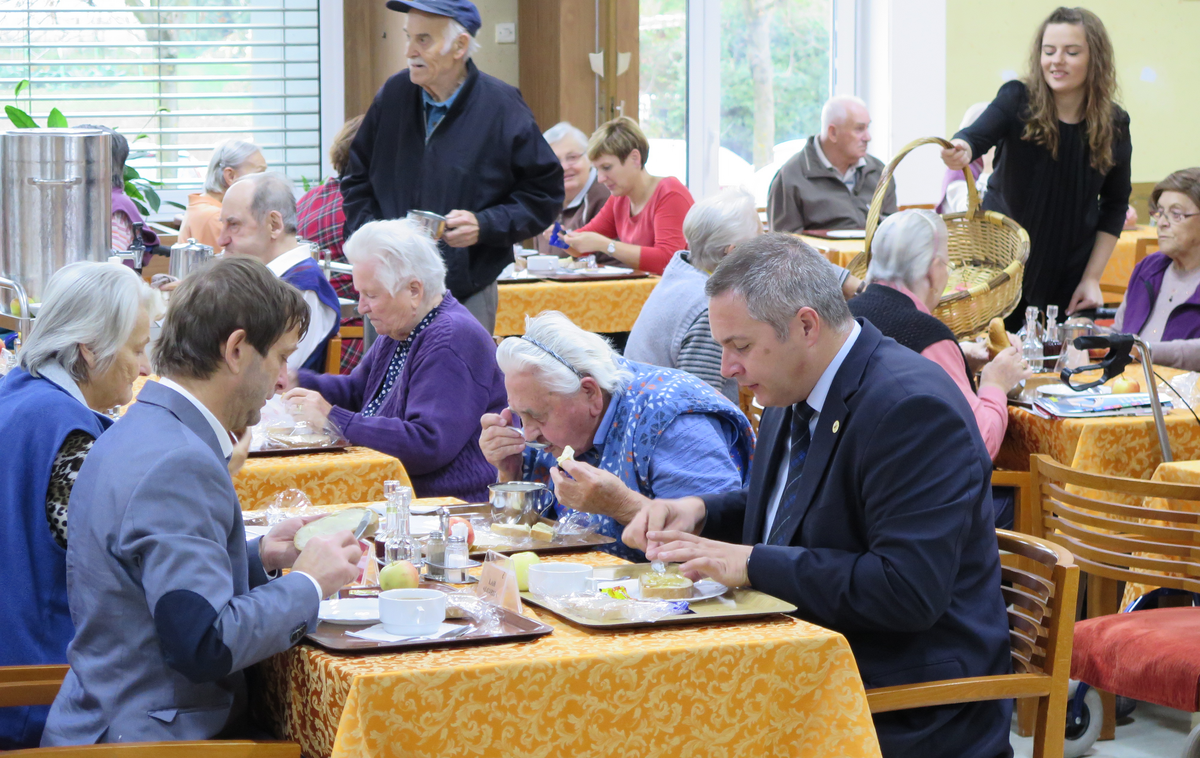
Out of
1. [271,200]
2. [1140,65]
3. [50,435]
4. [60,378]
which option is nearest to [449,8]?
[271,200]

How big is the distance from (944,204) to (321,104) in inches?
139

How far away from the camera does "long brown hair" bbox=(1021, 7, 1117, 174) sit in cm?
491

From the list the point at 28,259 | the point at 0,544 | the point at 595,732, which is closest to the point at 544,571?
the point at 595,732

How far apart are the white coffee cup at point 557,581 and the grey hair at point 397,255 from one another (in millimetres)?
1457

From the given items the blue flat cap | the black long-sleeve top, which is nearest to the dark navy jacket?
the blue flat cap

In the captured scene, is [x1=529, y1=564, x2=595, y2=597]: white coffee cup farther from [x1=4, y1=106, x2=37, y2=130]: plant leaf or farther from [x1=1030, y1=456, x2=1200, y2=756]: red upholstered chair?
[x1=4, y1=106, x2=37, y2=130]: plant leaf

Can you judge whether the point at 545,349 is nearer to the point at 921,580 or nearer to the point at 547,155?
the point at 921,580

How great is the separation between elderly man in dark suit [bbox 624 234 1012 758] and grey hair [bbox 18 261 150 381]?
0.99 metres

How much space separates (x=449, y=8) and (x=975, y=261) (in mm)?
2042

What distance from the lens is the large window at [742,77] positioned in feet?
29.4

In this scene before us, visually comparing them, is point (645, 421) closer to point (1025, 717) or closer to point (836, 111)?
point (1025, 717)

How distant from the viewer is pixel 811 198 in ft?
23.1

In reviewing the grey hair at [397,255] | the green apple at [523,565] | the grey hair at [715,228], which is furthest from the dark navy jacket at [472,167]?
the green apple at [523,565]

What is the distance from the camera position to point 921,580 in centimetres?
201
